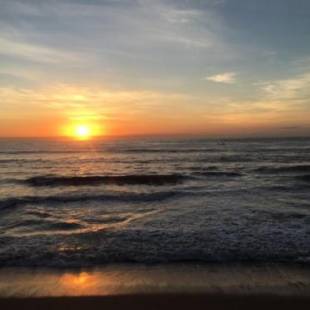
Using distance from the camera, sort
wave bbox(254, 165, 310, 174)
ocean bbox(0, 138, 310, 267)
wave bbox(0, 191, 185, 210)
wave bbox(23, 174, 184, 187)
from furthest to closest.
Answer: wave bbox(254, 165, 310, 174) → wave bbox(23, 174, 184, 187) → wave bbox(0, 191, 185, 210) → ocean bbox(0, 138, 310, 267)

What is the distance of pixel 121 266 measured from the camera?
5.58 metres

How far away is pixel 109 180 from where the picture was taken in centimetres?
1827

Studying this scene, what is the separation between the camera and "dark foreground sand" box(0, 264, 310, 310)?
4.23m

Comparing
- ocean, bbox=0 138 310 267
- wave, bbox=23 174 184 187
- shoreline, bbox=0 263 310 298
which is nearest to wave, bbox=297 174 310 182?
ocean, bbox=0 138 310 267

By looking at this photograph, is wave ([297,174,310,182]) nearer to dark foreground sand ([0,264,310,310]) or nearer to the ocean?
the ocean

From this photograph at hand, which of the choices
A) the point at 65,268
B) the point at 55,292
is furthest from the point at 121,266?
the point at 55,292

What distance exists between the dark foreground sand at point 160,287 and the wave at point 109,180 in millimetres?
11660

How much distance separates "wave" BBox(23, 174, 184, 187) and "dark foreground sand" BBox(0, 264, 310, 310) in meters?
11.7

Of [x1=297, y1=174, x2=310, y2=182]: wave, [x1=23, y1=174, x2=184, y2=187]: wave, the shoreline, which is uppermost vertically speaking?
the shoreline

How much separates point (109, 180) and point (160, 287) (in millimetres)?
13862

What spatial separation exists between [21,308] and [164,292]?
193 centimetres

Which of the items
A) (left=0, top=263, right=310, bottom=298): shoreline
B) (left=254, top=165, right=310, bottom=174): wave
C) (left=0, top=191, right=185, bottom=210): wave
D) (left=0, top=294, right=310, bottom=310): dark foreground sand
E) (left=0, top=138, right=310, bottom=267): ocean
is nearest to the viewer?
(left=0, top=294, right=310, bottom=310): dark foreground sand

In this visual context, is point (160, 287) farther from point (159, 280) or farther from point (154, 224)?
point (154, 224)

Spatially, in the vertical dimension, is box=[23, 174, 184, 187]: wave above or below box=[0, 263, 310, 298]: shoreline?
below
